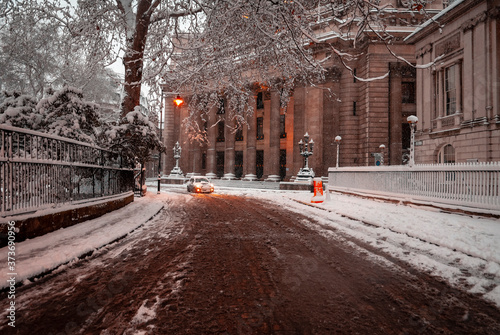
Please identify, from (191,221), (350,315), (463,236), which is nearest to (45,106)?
(191,221)

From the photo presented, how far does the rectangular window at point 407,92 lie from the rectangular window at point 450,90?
33.5 ft

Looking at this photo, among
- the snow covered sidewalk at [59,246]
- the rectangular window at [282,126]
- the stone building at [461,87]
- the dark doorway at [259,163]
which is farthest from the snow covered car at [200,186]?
the stone building at [461,87]

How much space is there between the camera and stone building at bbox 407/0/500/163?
1681cm

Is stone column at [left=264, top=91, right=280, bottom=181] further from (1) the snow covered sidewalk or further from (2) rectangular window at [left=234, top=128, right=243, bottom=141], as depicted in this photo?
(1) the snow covered sidewalk

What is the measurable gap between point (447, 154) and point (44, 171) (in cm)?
2430

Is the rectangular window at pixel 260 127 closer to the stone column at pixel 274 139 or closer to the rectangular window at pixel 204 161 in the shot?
Result: the stone column at pixel 274 139

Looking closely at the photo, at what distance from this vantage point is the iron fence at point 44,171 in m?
4.68

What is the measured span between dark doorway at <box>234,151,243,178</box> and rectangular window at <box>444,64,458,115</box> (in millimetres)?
26001

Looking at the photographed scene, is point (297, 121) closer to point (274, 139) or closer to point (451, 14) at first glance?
point (274, 139)

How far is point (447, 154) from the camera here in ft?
66.2

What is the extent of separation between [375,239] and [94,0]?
12.2 m

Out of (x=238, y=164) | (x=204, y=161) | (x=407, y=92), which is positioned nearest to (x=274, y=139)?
(x=238, y=164)

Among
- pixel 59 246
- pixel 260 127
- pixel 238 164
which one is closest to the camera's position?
pixel 59 246

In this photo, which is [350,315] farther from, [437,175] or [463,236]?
[437,175]
